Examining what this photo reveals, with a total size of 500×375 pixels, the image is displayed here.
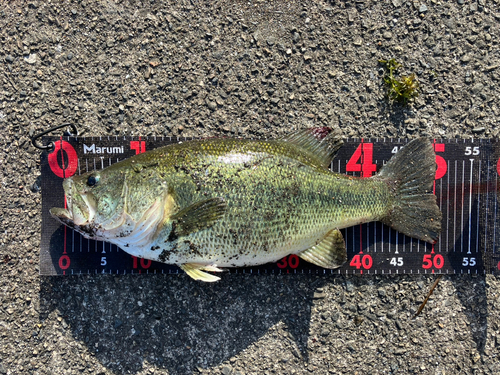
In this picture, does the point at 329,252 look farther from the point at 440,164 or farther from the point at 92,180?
the point at 92,180

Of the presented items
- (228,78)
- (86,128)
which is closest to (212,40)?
(228,78)

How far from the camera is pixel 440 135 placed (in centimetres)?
330

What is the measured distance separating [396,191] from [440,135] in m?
0.84

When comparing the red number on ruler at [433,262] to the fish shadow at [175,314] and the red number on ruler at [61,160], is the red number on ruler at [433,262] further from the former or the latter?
the red number on ruler at [61,160]

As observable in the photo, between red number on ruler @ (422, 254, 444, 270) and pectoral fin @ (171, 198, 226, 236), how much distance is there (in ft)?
6.89

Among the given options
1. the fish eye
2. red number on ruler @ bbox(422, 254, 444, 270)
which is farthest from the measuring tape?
the fish eye

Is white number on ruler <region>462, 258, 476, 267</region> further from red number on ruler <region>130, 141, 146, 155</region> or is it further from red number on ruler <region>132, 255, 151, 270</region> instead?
red number on ruler <region>130, 141, 146, 155</region>

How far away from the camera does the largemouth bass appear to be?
2.57 meters

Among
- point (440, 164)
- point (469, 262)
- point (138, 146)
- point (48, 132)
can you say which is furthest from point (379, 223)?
point (48, 132)

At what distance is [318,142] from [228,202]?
1025 mm

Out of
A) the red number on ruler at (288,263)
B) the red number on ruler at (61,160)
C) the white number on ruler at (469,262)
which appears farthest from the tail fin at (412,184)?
the red number on ruler at (61,160)

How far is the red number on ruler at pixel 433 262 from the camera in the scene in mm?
3232

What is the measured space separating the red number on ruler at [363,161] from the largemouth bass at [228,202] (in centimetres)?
25

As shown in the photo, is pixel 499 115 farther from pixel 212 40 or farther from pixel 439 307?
pixel 212 40
